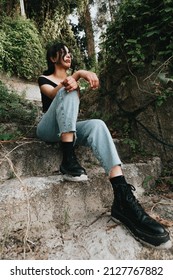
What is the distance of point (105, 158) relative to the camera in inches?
82.6

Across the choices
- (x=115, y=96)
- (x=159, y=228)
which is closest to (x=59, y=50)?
(x=115, y=96)

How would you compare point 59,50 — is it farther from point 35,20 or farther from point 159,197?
point 35,20

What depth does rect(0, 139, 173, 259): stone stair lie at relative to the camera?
5.97ft

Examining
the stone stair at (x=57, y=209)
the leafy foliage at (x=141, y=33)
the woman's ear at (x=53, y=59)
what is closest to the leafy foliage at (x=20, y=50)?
the leafy foliage at (x=141, y=33)

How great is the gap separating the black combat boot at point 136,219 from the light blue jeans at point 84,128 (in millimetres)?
175

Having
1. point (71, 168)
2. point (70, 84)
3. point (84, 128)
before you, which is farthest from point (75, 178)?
point (70, 84)

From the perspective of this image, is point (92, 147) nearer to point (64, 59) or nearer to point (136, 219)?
point (136, 219)

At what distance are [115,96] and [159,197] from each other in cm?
154

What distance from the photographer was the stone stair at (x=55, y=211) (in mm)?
1820

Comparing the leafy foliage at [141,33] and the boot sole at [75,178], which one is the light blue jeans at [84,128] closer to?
the boot sole at [75,178]

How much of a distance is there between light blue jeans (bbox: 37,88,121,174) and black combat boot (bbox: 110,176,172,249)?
6.9 inches

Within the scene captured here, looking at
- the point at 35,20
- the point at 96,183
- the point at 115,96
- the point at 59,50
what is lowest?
the point at 96,183

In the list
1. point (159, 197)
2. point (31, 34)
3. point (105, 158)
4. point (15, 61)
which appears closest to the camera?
point (105, 158)

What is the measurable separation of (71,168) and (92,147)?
0.77ft
